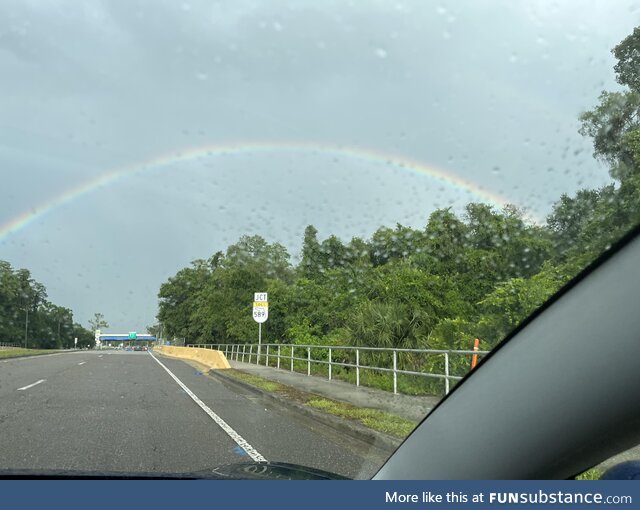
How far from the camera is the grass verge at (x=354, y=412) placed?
655 centimetres

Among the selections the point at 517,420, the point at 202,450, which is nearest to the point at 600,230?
the point at 517,420

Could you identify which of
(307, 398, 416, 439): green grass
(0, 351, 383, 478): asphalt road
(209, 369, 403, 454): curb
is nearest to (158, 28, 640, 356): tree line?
(307, 398, 416, 439): green grass

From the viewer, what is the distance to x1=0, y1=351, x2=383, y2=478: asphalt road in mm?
6012

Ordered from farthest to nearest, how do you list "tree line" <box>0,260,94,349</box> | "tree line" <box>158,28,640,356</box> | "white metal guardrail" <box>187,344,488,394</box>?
"tree line" <box>0,260,94,349</box> < "white metal guardrail" <box>187,344,488,394</box> < "tree line" <box>158,28,640,356</box>

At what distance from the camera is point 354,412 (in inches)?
371

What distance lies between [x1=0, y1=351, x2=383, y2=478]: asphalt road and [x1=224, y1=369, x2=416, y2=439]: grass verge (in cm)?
37

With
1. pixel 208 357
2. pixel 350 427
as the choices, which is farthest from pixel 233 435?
pixel 208 357

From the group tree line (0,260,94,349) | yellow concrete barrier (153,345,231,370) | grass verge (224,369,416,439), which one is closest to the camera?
grass verge (224,369,416,439)

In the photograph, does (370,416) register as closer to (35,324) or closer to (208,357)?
(208,357)

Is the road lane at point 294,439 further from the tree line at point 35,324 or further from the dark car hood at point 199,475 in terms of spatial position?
the tree line at point 35,324

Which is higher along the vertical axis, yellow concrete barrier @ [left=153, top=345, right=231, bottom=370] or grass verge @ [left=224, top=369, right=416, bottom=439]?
grass verge @ [left=224, top=369, right=416, bottom=439]

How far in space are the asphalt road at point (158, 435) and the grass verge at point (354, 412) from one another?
1.20 feet

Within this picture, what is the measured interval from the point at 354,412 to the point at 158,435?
3205 millimetres

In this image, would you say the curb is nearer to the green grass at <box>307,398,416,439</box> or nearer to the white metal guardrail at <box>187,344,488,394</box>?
the green grass at <box>307,398,416,439</box>
